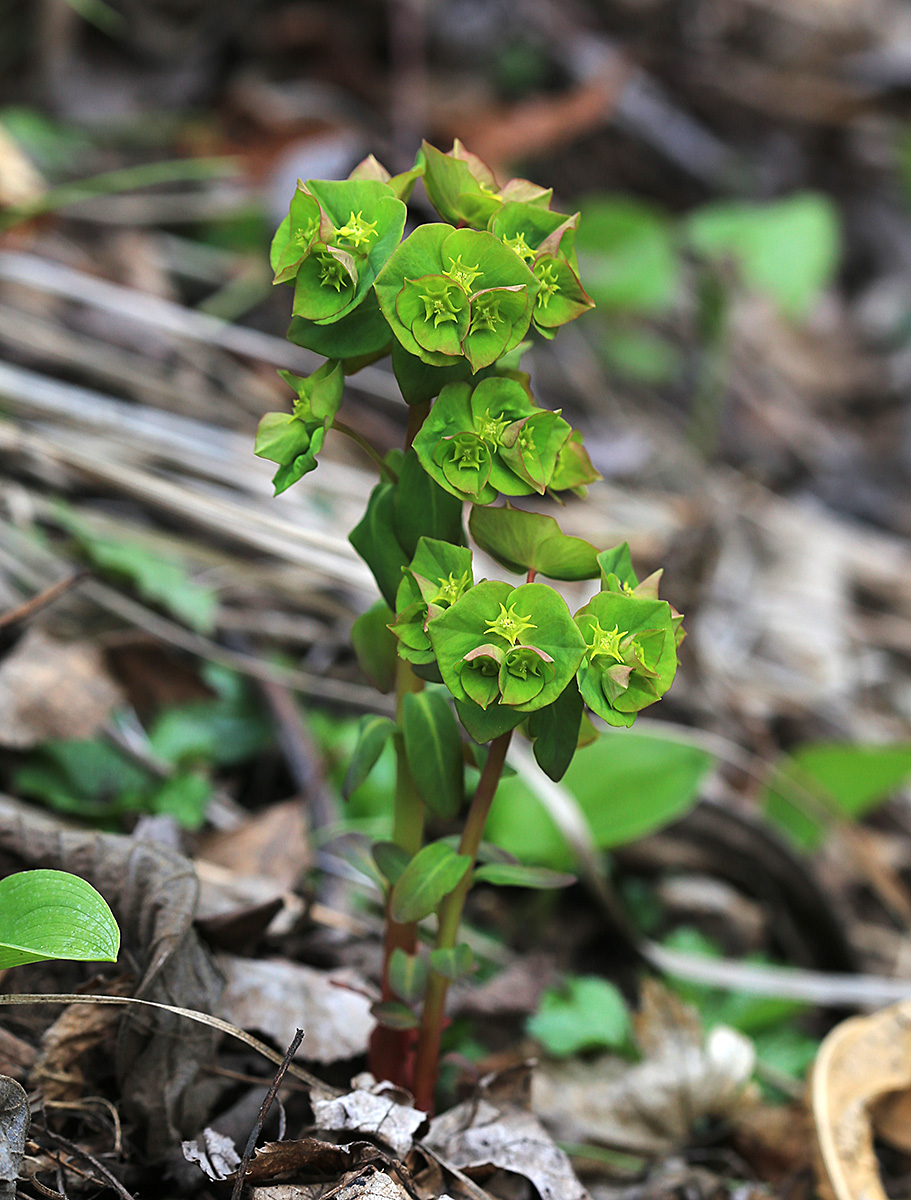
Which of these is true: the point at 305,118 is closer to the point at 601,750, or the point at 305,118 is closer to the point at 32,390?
the point at 32,390

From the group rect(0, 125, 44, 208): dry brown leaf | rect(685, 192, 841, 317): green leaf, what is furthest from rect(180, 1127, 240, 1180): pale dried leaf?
rect(685, 192, 841, 317): green leaf

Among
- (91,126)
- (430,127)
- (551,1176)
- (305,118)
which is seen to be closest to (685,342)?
(430,127)

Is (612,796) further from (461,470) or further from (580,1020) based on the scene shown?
(461,470)

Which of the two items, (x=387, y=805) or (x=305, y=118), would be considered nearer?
(x=387, y=805)

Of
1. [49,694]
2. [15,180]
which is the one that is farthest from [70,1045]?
[15,180]

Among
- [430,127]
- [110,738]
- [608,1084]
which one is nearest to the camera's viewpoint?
[608,1084]

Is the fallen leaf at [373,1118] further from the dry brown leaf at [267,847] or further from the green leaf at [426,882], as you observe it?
the dry brown leaf at [267,847]

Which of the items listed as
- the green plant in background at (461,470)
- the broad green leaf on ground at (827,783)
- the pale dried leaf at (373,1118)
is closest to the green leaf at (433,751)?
the green plant in background at (461,470)
